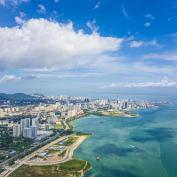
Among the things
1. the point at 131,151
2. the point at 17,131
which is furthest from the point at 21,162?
the point at 17,131

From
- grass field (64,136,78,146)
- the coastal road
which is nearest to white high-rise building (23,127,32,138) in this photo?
grass field (64,136,78,146)

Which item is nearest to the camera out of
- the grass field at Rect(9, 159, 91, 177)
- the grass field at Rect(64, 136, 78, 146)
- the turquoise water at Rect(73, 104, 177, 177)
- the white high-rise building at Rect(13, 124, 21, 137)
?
the grass field at Rect(9, 159, 91, 177)

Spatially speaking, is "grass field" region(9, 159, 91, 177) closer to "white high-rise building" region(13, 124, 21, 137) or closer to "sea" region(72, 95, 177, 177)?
"sea" region(72, 95, 177, 177)

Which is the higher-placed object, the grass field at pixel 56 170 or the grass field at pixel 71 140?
the grass field at pixel 71 140

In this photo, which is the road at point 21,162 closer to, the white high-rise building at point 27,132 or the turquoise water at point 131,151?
the turquoise water at point 131,151

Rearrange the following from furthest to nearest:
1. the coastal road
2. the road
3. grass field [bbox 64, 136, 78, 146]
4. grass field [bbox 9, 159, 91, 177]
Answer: grass field [bbox 64, 136, 78, 146]
the coastal road
the road
grass field [bbox 9, 159, 91, 177]

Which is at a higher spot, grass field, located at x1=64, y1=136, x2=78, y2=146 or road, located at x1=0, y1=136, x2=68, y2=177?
grass field, located at x1=64, y1=136, x2=78, y2=146

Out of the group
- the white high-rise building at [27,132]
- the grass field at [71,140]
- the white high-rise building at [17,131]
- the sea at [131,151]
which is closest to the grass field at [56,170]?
the sea at [131,151]
